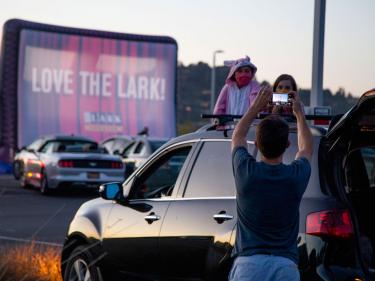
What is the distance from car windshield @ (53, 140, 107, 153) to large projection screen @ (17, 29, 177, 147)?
11.1 meters

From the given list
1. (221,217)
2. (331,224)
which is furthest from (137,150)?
(331,224)

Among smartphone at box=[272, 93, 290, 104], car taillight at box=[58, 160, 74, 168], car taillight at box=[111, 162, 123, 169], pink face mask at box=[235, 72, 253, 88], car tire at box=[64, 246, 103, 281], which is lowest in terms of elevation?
car taillight at box=[111, 162, 123, 169]

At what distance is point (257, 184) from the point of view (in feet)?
14.7

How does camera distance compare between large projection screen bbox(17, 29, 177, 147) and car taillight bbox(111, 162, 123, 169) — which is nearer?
car taillight bbox(111, 162, 123, 169)

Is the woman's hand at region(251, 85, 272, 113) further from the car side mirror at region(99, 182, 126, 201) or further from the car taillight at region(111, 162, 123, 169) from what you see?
the car taillight at region(111, 162, 123, 169)

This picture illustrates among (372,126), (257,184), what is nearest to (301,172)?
(257,184)

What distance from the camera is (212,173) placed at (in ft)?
19.7

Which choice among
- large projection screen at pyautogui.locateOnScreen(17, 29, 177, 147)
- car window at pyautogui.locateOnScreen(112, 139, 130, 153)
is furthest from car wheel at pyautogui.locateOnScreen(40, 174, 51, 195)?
large projection screen at pyautogui.locateOnScreen(17, 29, 177, 147)

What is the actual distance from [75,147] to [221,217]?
16.0 meters

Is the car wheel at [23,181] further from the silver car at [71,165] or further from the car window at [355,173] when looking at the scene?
the car window at [355,173]

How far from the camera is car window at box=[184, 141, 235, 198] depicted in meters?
5.87

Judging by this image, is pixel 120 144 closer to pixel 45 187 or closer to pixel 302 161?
pixel 45 187

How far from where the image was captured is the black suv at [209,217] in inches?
200

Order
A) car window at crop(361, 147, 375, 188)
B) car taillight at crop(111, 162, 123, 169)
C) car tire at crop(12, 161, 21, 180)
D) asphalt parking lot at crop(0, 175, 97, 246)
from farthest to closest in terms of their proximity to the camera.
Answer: car tire at crop(12, 161, 21, 180) < car taillight at crop(111, 162, 123, 169) < asphalt parking lot at crop(0, 175, 97, 246) < car window at crop(361, 147, 375, 188)
